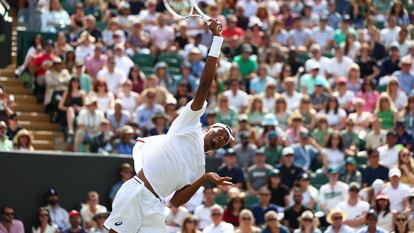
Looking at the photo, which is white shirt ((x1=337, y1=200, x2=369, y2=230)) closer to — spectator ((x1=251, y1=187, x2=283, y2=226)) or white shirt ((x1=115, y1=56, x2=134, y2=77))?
spectator ((x1=251, y1=187, x2=283, y2=226))

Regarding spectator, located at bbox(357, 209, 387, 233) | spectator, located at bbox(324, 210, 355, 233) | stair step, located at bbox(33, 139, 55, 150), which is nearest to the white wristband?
spectator, located at bbox(357, 209, 387, 233)

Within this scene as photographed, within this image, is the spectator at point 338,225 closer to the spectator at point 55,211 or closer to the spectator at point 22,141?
the spectator at point 55,211

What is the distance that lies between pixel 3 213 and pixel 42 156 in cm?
129

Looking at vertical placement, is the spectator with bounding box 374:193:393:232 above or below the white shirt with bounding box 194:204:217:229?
above

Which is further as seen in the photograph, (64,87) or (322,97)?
(322,97)

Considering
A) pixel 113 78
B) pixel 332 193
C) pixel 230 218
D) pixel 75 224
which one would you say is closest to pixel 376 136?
pixel 332 193

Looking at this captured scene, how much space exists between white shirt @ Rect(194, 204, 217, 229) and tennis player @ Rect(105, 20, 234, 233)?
6.91 meters

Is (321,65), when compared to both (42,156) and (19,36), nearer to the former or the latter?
Result: (19,36)

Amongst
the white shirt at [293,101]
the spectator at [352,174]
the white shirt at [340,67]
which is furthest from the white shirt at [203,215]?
the white shirt at [340,67]

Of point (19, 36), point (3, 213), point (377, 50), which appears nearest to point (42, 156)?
point (3, 213)

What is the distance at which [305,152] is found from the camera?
19.4 metres

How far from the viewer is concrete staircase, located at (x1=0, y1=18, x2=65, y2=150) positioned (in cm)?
1970

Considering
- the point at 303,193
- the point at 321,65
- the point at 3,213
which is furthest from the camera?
the point at 321,65

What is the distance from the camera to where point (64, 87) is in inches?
792
